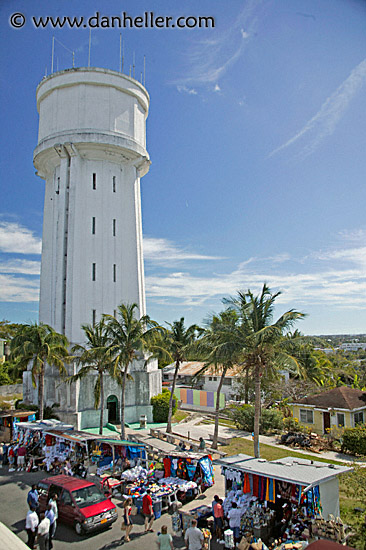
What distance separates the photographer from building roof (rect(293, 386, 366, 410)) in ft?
98.6

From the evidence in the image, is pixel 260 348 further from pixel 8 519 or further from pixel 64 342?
pixel 64 342

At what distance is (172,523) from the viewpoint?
48.7 ft

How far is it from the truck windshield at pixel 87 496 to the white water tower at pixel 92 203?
68.4 ft

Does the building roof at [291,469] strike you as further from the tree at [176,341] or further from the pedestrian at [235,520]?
the tree at [176,341]

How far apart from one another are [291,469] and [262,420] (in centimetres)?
1975

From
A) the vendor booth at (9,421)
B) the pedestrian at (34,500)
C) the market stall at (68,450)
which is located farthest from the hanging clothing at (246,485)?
the vendor booth at (9,421)

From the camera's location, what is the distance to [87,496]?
49.4 feet

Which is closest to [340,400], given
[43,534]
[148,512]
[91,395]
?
[91,395]

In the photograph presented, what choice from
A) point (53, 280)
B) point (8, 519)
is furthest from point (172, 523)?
point (53, 280)

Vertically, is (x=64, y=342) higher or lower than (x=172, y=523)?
higher

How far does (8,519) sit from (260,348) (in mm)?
13140

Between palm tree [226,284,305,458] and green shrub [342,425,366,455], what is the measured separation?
8871 mm

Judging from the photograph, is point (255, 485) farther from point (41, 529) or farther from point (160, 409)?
point (160, 409)

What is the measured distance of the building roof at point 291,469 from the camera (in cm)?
1296
